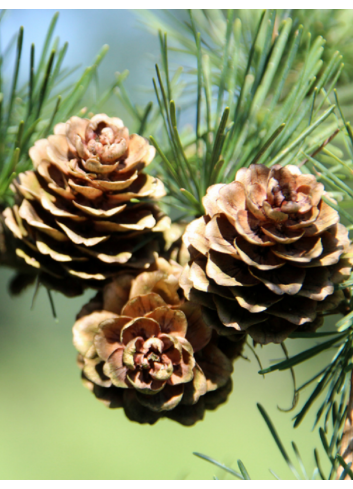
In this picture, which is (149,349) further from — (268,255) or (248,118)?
(248,118)

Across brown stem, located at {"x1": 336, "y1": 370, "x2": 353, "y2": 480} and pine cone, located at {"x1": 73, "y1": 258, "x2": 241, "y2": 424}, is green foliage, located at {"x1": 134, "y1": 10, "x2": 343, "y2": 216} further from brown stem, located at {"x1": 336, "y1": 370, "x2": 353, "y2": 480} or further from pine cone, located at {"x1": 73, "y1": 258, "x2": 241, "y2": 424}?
brown stem, located at {"x1": 336, "y1": 370, "x2": 353, "y2": 480}

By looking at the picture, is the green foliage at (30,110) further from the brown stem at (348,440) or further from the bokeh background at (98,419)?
the bokeh background at (98,419)

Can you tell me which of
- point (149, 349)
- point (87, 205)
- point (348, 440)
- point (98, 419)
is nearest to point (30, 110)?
point (87, 205)

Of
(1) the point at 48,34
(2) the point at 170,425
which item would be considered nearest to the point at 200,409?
(1) the point at 48,34

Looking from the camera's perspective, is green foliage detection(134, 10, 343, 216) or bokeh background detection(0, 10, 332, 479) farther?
bokeh background detection(0, 10, 332, 479)

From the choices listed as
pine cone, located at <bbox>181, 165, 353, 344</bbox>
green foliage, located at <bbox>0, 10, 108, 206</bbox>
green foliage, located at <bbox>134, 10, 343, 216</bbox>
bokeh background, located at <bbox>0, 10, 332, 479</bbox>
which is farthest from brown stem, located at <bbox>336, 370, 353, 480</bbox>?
bokeh background, located at <bbox>0, 10, 332, 479</bbox>
